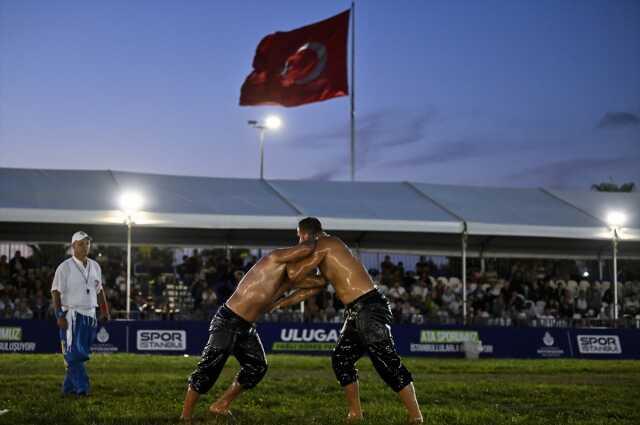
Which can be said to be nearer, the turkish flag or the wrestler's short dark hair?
the wrestler's short dark hair

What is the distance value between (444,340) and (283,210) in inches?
183

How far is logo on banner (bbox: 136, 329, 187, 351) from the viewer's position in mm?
19234

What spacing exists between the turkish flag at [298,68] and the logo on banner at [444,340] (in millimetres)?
8118

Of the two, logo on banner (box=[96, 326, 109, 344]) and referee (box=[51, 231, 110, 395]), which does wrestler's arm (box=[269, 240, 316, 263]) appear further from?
logo on banner (box=[96, 326, 109, 344])

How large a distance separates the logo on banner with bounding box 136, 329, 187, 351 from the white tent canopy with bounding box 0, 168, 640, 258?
248 centimetres

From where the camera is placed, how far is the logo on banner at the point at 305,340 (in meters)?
19.9

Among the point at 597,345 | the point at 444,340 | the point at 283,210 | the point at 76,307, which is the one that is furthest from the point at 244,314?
the point at 597,345

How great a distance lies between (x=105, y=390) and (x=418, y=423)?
4398 millimetres

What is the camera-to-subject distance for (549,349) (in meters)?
21.0

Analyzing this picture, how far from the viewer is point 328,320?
20.7 meters

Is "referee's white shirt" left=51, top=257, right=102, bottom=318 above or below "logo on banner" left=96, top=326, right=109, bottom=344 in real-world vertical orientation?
above

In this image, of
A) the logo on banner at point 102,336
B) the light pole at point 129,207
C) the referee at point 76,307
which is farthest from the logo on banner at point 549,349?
the referee at point 76,307

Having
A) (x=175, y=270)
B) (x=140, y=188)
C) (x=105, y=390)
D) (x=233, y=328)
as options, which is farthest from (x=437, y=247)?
(x=233, y=328)

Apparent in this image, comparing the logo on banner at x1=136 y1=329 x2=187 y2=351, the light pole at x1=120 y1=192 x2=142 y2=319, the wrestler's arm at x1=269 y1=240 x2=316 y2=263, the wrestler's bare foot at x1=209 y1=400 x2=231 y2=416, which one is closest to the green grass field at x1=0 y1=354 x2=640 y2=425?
the wrestler's bare foot at x1=209 y1=400 x2=231 y2=416
